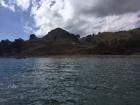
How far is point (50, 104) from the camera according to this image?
3372 cm

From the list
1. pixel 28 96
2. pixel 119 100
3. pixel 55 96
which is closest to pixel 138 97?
pixel 119 100

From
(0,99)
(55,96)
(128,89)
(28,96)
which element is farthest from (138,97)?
(0,99)

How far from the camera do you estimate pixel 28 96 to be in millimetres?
38969

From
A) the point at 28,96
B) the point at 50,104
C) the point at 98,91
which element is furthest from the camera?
the point at 98,91

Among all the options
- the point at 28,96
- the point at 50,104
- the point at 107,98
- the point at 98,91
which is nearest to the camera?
the point at 50,104

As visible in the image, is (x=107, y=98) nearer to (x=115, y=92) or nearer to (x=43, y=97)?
(x=115, y=92)

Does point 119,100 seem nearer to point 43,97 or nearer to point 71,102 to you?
point 71,102

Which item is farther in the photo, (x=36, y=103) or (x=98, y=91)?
(x=98, y=91)

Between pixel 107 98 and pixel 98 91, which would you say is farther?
pixel 98 91

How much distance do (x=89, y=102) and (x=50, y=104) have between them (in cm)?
509

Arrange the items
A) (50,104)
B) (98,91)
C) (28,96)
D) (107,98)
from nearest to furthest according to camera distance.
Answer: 1. (50,104)
2. (107,98)
3. (28,96)
4. (98,91)

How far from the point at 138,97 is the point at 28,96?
52.2 feet

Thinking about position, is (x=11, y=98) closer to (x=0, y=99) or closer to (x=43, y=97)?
(x=0, y=99)

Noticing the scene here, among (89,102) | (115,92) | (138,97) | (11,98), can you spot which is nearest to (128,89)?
(115,92)
